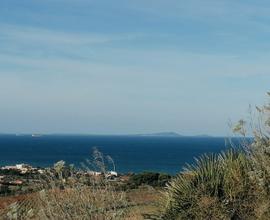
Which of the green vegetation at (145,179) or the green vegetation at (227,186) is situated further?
the green vegetation at (145,179)

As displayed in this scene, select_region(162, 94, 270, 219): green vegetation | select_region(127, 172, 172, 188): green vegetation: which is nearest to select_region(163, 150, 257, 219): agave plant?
select_region(162, 94, 270, 219): green vegetation

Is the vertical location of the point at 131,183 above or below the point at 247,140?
below

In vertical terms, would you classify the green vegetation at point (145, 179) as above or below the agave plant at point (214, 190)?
below

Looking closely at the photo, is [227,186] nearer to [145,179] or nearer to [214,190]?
[214,190]

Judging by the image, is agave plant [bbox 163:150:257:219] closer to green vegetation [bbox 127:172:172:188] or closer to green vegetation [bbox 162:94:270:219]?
green vegetation [bbox 162:94:270:219]

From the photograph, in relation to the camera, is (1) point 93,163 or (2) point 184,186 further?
(2) point 184,186

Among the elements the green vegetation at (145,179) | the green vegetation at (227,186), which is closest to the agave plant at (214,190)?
the green vegetation at (227,186)

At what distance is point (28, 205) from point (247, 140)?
5.25m

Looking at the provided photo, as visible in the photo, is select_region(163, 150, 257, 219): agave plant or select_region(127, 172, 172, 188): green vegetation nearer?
select_region(163, 150, 257, 219): agave plant

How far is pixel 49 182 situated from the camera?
10.8 metres

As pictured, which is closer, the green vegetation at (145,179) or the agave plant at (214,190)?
the agave plant at (214,190)

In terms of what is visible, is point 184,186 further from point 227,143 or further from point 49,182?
point 49,182

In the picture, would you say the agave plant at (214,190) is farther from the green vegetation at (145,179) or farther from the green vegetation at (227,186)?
the green vegetation at (145,179)

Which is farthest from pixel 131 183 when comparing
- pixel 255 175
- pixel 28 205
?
pixel 255 175
